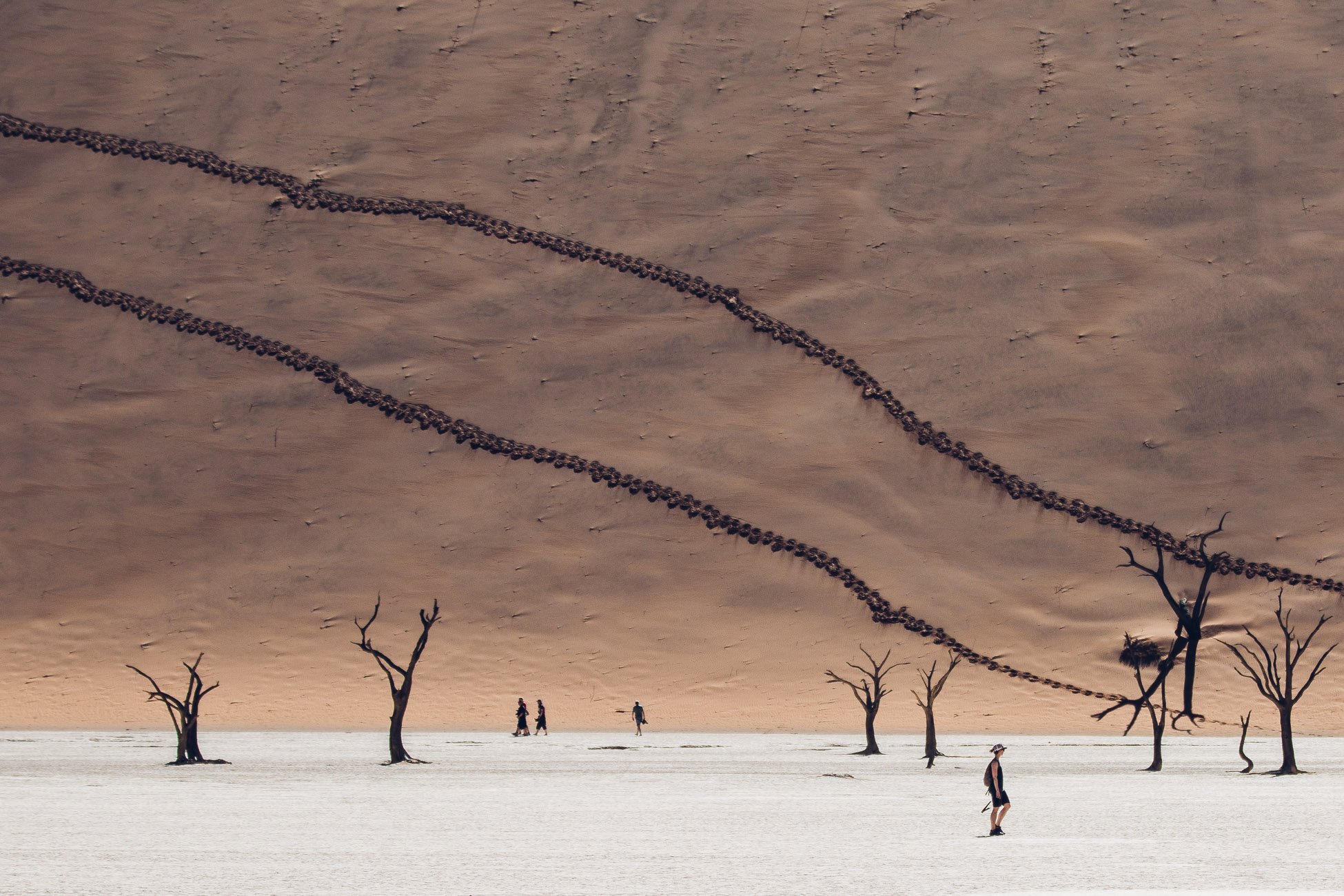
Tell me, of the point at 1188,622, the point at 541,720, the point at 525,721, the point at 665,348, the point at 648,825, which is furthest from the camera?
the point at 665,348

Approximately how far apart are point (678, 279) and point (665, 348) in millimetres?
2981

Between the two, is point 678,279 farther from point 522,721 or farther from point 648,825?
point 648,825

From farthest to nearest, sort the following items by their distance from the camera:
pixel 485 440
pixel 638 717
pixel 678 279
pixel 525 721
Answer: pixel 678 279 < pixel 485 440 < pixel 638 717 < pixel 525 721

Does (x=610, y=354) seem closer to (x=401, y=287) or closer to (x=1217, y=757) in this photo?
(x=401, y=287)

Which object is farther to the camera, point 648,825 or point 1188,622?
point 1188,622

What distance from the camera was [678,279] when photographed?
54.7 m

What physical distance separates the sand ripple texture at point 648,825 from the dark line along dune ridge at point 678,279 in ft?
46.4

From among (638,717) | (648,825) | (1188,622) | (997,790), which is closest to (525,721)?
(638,717)

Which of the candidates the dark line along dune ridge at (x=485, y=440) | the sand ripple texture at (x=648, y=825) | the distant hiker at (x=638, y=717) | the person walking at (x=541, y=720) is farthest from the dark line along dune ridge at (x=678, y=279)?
the person walking at (x=541, y=720)

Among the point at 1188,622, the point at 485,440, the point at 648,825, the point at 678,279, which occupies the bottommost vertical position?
the point at 648,825

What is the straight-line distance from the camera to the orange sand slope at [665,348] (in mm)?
45906

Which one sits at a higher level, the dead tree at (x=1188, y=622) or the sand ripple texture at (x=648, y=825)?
the dead tree at (x=1188, y=622)

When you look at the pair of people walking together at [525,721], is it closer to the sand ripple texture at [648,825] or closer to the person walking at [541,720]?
the person walking at [541,720]

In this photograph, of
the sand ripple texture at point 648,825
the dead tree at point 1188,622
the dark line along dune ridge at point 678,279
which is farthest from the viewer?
the dark line along dune ridge at point 678,279
